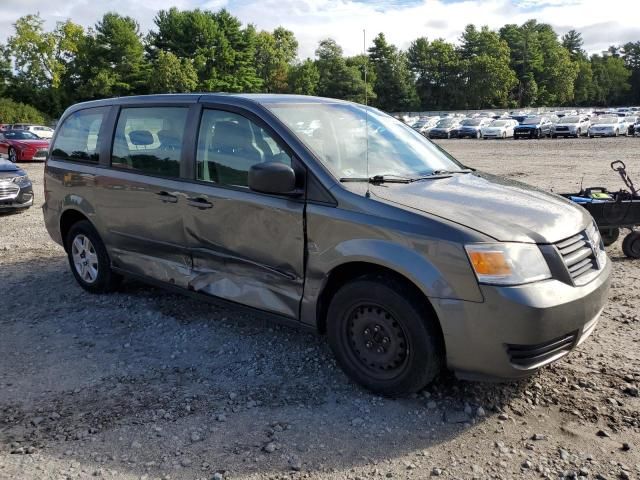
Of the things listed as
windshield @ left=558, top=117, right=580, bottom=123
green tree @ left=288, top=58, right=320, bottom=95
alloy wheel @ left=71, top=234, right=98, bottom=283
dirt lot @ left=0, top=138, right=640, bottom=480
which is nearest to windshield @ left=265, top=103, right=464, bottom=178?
dirt lot @ left=0, top=138, right=640, bottom=480

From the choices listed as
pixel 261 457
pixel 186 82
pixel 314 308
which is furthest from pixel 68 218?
pixel 186 82

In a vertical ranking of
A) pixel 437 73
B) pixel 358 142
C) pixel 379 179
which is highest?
pixel 437 73

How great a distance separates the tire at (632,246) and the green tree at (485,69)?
325 ft

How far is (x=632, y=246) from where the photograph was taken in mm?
6949

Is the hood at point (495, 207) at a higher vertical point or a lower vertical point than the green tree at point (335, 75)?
lower

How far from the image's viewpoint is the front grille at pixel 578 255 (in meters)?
3.35

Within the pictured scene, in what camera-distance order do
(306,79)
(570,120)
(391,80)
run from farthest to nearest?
1. (391,80)
2. (306,79)
3. (570,120)

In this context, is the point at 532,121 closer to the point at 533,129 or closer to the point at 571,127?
the point at 533,129

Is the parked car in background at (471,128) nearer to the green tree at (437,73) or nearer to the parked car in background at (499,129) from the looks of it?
the parked car in background at (499,129)

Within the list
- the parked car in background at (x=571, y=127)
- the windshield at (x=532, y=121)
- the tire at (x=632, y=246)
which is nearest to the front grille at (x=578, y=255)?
the tire at (x=632, y=246)

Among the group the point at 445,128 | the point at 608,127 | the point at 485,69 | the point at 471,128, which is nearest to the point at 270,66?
the point at 485,69

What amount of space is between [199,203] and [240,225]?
1.47 ft

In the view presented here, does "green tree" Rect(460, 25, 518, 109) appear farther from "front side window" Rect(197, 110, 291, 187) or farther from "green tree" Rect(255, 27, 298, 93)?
"front side window" Rect(197, 110, 291, 187)

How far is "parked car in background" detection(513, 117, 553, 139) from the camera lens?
3916cm
